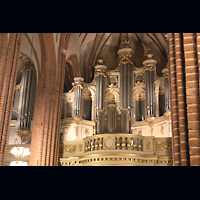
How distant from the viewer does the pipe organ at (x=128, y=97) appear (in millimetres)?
14836

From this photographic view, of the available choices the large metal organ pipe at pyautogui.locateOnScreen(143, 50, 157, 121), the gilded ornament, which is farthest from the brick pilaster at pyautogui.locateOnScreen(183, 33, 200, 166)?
the large metal organ pipe at pyautogui.locateOnScreen(143, 50, 157, 121)

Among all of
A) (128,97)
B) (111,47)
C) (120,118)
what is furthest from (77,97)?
A: (111,47)

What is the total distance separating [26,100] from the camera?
51.6 ft

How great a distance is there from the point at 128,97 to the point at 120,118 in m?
2.41

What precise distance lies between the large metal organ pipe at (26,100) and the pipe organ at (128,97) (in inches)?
68.1

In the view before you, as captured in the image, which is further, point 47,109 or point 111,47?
point 111,47

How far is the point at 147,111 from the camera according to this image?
49.5ft

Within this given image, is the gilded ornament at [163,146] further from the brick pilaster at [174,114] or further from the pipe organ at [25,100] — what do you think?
the brick pilaster at [174,114]

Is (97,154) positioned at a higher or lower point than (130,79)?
lower

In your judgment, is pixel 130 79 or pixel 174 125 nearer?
pixel 174 125

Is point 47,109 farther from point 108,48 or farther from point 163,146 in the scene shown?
point 108,48

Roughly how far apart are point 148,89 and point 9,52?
27.1ft
